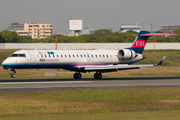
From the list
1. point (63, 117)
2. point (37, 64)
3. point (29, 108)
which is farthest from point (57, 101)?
point (37, 64)

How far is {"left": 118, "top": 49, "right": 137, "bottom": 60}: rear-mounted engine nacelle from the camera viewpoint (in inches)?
1712

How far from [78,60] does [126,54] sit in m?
7.07

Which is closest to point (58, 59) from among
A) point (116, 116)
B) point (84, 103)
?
point (84, 103)

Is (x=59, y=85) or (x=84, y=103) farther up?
(x=84, y=103)

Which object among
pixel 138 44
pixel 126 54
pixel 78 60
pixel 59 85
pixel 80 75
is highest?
pixel 138 44

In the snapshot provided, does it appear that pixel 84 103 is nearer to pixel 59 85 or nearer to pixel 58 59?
pixel 59 85

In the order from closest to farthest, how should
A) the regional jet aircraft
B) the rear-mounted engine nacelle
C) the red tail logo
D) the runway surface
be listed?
the runway surface
the regional jet aircraft
the rear-mounted engine nacelle
the red tail logo

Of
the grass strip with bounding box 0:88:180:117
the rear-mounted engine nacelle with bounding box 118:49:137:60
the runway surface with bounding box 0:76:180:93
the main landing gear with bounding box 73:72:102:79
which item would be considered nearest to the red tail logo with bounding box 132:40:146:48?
the rear-mounted engine nacelle with bounding box 118:49:137:60

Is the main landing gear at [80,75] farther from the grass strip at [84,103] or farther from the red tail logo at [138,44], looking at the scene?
the grass strip at [84,103]

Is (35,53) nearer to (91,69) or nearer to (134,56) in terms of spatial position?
(91,69)

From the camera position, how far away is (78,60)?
134 feet

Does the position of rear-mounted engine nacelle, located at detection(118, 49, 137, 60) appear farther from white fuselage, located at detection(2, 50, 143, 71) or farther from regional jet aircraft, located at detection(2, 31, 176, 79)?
white fuselage, located at detection(2, 50, 143, 71)

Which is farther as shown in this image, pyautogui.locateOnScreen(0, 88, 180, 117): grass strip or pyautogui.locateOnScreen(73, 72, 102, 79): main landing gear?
pyautogui.locateOnScreen(73, 72, 102, 79): main landing gear

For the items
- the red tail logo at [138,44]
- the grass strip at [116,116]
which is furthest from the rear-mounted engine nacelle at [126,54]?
the grass strip at [116,116]
